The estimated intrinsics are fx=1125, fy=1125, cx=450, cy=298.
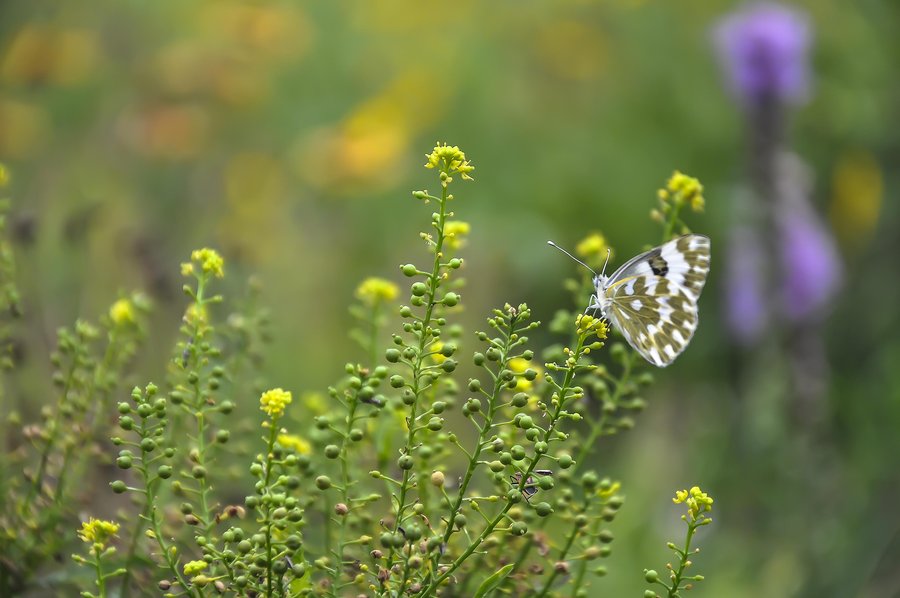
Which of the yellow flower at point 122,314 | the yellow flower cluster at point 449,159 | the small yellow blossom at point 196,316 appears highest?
the yellow flower at point 122,314

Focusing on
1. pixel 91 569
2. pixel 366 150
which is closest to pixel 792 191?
pixel 366 150

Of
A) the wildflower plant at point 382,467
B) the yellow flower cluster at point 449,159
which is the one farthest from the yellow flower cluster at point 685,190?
the yellow flower cluster at point 449,159

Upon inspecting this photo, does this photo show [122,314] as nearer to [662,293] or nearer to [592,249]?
[592,249]

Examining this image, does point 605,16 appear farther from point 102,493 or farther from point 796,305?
point 102,493

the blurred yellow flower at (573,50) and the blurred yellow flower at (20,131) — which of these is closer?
the blurred yellow flower at (20,131)

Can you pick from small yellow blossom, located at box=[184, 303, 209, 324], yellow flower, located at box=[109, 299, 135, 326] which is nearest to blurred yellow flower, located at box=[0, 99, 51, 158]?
yellow flower, located at box=[109, 299, 135, 326]

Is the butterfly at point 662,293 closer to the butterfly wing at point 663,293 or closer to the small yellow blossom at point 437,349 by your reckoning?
the butterfly wing at point 663,293

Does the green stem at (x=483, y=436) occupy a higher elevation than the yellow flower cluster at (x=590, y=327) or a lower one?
lower

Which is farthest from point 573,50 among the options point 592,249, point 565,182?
point 592,249
